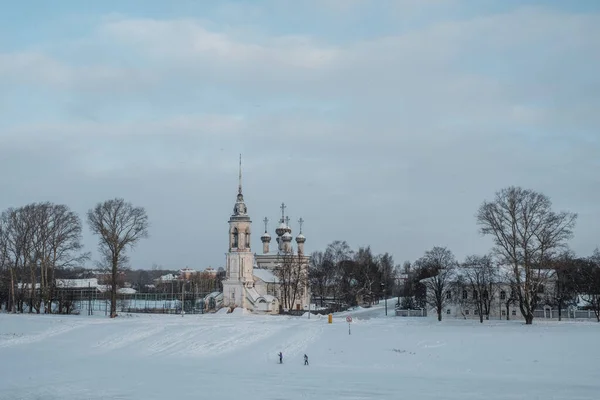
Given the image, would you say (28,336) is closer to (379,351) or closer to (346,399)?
(379,351)

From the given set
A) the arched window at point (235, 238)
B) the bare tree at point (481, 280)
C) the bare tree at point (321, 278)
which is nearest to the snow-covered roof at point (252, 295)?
the arched window at point (235, 238)

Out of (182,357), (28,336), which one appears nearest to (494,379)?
(182,357)

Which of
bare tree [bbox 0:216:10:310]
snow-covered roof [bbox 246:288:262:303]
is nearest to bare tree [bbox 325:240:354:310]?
snow-covered roof [bbox 246:288:262:303]

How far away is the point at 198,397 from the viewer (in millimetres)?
23969

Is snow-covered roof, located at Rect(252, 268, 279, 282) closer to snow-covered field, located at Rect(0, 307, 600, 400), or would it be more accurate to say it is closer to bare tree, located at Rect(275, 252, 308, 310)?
bare tree, located at Rect(275, 252, 308, 310)

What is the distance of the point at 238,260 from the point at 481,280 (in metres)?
28.2

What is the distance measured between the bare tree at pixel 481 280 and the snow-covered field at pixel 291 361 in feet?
34.3

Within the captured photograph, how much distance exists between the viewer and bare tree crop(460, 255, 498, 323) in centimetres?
6003

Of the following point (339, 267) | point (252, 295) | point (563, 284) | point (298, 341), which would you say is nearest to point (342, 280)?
point (339, 267)

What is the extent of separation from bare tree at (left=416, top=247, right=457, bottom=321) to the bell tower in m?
21.1

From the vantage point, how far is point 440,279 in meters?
60.3

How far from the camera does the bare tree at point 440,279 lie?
59.8 m

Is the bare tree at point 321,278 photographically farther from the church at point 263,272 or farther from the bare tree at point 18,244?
the bare tree at point 18,244

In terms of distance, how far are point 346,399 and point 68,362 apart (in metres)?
17.3
